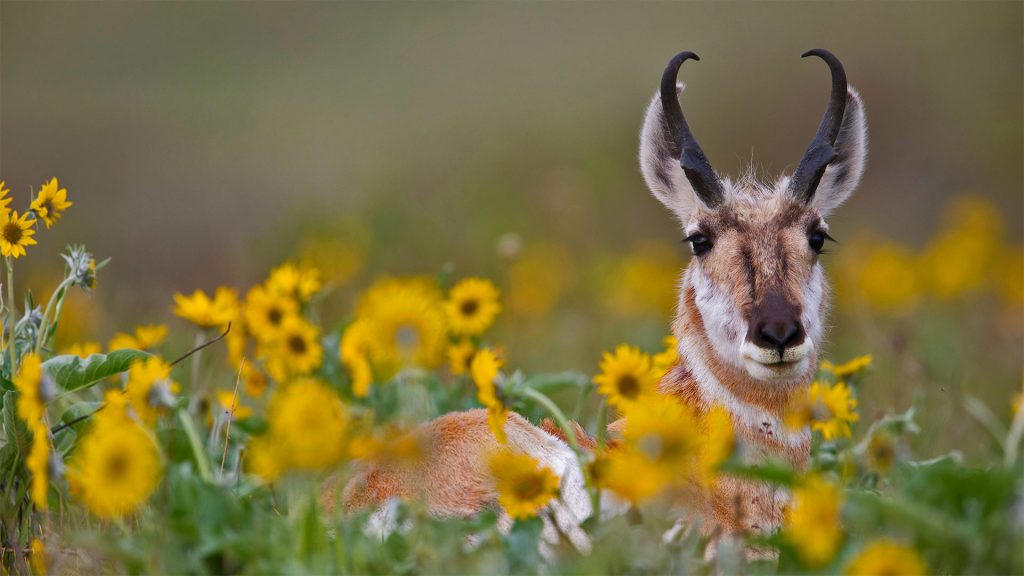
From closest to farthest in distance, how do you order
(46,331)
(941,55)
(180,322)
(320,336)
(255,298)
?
(46,331)
(255,298)
(320,336)
(180,322)
(941,55)

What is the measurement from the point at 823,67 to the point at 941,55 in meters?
2.88

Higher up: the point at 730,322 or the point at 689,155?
the point at 689,155

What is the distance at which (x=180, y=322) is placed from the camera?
970 centimetres

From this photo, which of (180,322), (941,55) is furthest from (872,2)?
(180,322)

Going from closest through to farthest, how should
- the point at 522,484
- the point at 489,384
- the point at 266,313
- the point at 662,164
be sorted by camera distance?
1. the point at 522,484
2. the point at 489,384
3. the point at 266,313
4. the point at 662,164

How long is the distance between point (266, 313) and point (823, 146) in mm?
2841

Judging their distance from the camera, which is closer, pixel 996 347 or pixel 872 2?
pixel 996 347

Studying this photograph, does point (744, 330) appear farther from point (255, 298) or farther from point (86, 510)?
point (86, 510)

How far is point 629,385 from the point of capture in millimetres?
4434

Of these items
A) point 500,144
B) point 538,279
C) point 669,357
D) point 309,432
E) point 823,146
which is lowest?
point 500,144

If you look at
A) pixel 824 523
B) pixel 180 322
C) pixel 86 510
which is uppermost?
pixel 824 523

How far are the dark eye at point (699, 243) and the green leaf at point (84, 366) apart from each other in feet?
8.67

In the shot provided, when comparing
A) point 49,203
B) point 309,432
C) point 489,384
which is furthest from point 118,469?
point 49,203

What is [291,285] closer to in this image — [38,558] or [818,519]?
[38,558]
